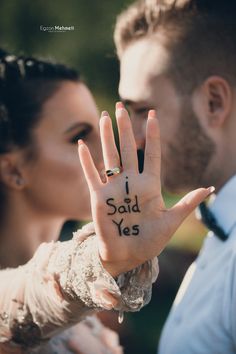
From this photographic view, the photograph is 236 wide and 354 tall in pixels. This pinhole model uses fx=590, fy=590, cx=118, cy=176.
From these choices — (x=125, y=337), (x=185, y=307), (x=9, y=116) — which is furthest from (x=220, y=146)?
(x=125, y=337)

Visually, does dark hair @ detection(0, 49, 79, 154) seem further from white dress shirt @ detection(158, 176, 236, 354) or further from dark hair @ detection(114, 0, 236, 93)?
white dress shirt @ detection(158, 176, 236, 354)

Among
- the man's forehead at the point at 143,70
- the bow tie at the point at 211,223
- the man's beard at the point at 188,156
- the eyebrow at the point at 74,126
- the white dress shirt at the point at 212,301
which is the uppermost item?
the man's forehead at the point at 143,70

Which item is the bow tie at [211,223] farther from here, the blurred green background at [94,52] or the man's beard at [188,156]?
the blurred green background at [94,52]

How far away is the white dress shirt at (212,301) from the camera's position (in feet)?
5.20

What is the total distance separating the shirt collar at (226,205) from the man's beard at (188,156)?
0.12m

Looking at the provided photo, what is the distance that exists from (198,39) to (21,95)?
68 cm

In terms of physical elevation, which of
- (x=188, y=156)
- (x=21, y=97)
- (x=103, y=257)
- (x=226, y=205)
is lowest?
(x=226, y=205)

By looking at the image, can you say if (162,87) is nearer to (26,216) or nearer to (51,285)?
(26,216)

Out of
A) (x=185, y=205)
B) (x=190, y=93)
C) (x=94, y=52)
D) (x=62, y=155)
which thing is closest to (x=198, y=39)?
(x=190, y=93)

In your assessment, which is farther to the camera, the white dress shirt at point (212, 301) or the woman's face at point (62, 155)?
the woman's face at point (62, 155)

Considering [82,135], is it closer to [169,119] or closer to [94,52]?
[169,119]

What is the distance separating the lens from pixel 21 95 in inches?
86.6

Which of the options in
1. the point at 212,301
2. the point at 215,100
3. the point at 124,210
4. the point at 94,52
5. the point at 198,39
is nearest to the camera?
the point at 124,210

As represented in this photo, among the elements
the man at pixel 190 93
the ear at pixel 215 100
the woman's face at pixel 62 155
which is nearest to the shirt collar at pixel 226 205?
the man at pixel 190 93
